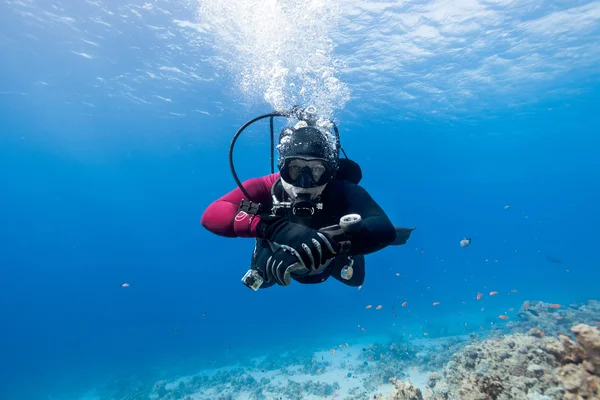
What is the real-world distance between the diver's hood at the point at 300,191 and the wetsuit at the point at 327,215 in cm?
16

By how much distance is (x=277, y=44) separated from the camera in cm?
1441

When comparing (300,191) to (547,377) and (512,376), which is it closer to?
(512,376)

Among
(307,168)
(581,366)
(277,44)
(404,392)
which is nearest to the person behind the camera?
(307,168)

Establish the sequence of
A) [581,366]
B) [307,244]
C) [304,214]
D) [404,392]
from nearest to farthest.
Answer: [307,244] < [304,214] < [581,366] < [404,392]

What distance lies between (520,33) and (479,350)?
756 inches

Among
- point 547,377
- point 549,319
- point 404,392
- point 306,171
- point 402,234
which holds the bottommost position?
point 547,377

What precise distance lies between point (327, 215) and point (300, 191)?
59 centimetres

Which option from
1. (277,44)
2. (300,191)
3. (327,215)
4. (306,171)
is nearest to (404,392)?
(327,215)

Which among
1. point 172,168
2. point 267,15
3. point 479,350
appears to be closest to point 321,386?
point 479,350

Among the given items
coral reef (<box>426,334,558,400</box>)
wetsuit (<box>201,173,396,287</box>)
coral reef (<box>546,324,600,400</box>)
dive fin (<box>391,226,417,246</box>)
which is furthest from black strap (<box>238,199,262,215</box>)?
coral reef (<box>546,324,600,400</box>)

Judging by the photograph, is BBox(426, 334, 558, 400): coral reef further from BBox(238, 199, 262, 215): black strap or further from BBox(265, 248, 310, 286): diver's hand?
BBox(238, 199, 262, 215): black strap

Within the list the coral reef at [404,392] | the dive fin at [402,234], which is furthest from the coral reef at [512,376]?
the dive fin at [402,234]

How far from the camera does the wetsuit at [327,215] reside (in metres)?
2.68

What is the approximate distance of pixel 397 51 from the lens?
18656 mm
